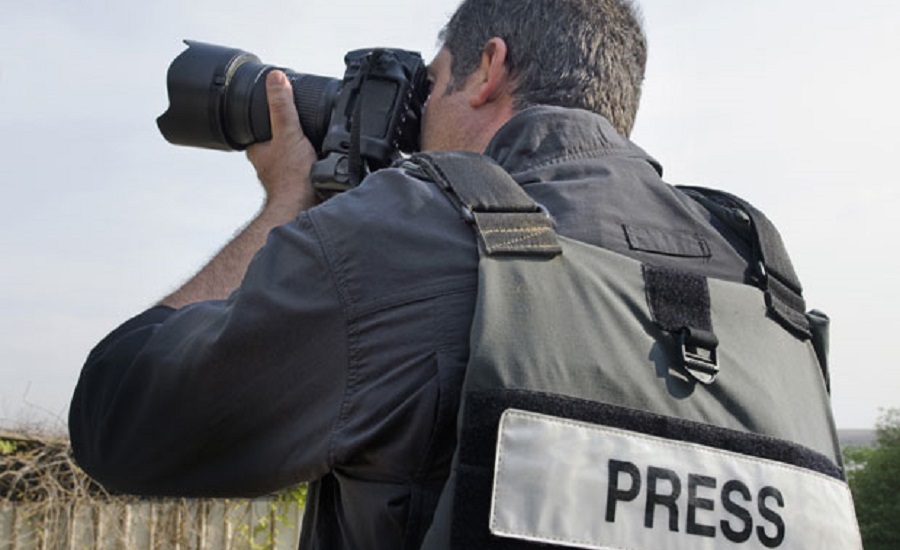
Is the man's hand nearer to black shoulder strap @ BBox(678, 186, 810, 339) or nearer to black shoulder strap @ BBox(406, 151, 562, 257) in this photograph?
black shoulder strap @ BBox(406, 151, 562, 257)

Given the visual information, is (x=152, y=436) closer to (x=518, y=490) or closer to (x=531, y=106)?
(x=518, y=490)

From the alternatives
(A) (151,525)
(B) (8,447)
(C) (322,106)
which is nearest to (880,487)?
(A) (151,525)

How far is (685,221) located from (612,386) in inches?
14.5

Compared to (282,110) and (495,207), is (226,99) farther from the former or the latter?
(495,207)

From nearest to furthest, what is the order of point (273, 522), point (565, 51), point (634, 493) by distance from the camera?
1. point (634, 493)
2. point (565, 51)
3. point (273, 522)

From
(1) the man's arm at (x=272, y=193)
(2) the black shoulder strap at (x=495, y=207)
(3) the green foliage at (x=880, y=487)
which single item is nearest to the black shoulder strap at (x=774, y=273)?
(2) the black shoulder strap at (x=495, y=207)

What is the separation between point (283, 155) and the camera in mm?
2193

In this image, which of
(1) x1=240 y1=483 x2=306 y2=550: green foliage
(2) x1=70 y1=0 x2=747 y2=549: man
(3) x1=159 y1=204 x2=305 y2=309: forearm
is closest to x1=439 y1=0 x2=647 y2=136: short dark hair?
(2) x1=70 y1=0 x2=747 y2=549: man

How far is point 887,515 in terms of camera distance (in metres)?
10.3

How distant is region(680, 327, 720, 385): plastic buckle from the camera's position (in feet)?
4.76

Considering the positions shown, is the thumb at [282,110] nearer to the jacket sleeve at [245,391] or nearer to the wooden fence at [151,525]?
the jacket sleeve at [245,391]

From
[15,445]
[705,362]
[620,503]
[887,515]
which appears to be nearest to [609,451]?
[620,503]

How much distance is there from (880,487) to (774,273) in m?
9.85

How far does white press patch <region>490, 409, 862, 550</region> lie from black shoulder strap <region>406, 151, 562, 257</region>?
0.23 m
